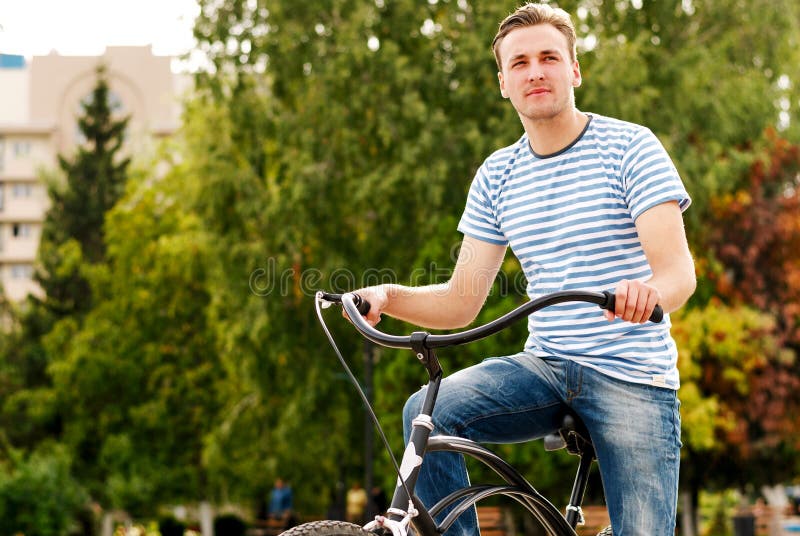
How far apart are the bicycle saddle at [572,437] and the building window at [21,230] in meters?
76.1

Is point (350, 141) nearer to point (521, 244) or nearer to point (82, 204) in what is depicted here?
point (521, 244)

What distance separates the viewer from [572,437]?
3332mm

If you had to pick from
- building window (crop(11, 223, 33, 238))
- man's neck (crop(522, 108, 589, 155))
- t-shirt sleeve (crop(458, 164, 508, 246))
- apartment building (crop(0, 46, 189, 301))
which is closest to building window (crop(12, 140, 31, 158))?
apartment building (crop(0, 46, 189, 301))

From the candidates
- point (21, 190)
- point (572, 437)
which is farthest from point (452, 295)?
point (21, 190)

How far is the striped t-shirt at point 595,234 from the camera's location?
3.14 meters

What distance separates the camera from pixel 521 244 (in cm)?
335

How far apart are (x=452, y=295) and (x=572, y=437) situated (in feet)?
1.76

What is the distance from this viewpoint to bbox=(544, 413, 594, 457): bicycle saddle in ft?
10.8

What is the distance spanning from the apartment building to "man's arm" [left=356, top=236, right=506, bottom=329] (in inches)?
2534

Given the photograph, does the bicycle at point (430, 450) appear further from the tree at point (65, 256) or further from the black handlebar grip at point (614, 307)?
the tree at point (65, 256)

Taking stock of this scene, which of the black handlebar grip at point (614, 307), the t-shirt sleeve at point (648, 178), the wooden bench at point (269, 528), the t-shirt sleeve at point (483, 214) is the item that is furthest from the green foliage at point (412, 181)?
the black handlebar grip at point (614, 307)

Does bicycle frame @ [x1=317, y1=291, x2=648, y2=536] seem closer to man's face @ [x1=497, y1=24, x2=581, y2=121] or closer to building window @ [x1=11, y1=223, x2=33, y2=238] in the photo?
man's face @ [x1=497, y1=24, x2=581, y2=121]

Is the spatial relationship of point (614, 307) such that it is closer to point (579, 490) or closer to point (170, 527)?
point (579, 490)

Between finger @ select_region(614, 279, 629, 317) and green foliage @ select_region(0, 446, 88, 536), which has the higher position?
finger @ select_region(614, 279, 629, 317)
